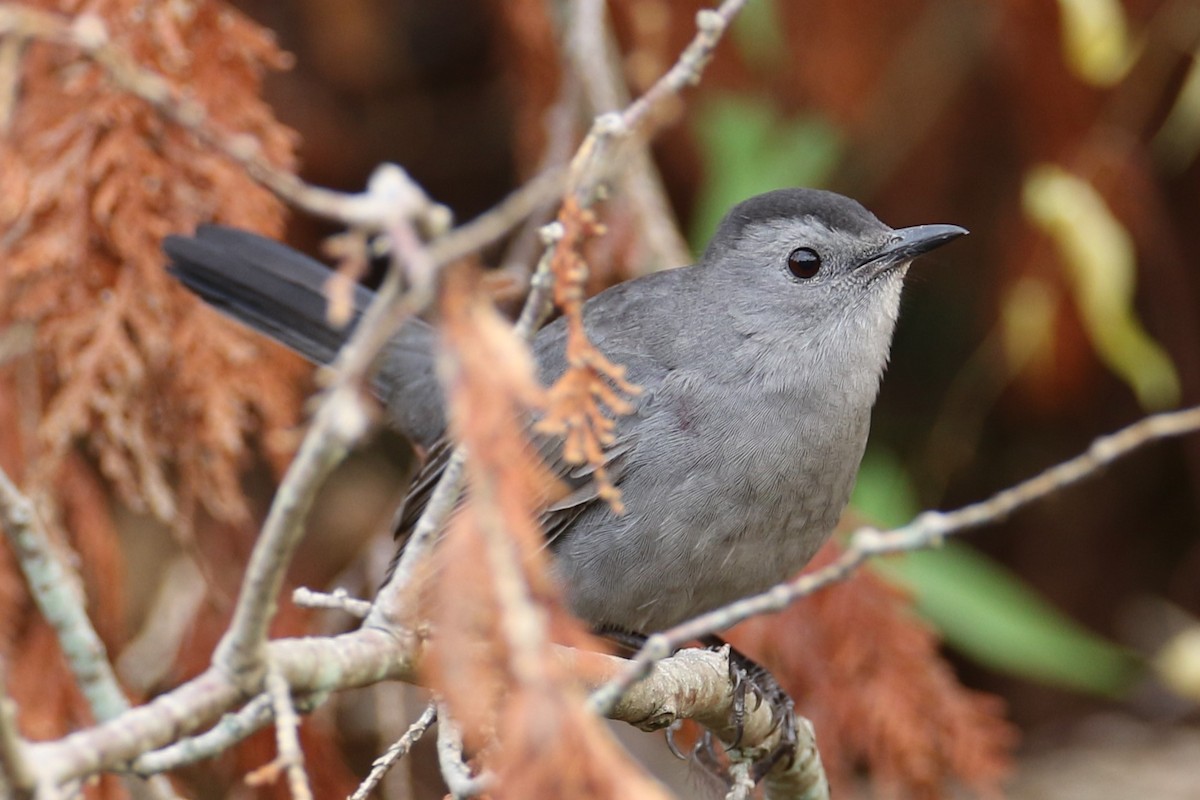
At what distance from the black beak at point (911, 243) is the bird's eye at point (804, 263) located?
0.39 ft

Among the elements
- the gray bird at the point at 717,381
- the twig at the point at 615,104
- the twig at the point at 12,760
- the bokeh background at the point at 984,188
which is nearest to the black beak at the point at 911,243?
the gray bird at the point at 717,381

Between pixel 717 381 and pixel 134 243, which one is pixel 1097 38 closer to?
pixel 717 381

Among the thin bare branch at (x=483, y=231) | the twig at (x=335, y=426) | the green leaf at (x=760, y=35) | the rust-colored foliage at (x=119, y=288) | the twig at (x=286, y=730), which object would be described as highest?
the green leaf at (x=760, y=35)

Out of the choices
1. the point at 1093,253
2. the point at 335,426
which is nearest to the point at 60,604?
the point at 335,426

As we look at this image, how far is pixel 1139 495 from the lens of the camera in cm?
622

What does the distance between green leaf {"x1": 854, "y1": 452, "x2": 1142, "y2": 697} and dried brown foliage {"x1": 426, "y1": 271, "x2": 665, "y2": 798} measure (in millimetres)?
3351

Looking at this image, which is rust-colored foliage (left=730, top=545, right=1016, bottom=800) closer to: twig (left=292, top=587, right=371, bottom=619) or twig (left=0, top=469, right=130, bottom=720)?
twig (left=292, top=587, right=371, bottom=619)

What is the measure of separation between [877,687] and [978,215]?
2.67 meters

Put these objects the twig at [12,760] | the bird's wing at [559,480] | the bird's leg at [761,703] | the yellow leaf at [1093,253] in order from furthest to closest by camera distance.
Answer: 1. the yellow leaf at [1093,253]
2. the bird's wing at [559,480]
3. the bird's leg at [761,703]
4. the twig at [12,760]

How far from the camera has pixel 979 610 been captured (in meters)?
4.69

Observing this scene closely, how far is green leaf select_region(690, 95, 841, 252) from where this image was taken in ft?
15.7

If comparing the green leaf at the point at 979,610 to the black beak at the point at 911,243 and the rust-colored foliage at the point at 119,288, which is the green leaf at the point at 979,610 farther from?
the rust-colored foliage at the point at 119,288

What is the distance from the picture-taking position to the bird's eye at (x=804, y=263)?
335 cm

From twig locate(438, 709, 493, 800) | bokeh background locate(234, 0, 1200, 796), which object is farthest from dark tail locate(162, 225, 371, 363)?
twig locate(438, 709, 493, 800)
